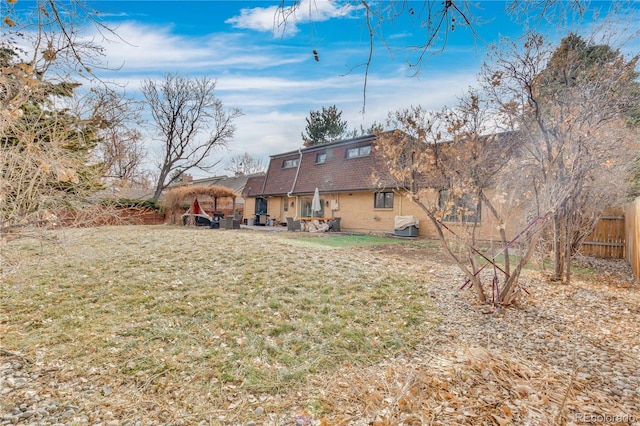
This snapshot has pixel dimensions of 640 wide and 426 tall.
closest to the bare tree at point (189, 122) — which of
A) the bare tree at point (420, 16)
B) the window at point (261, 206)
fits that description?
the window at point (261, 206)

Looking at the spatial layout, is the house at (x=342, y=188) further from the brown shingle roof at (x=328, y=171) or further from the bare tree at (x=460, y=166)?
the bare tree at (x=460, y=166)

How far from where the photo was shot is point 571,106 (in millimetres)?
5480

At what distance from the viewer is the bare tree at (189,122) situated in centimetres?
2517

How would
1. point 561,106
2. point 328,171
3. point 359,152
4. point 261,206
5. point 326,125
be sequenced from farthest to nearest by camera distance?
point 326,125 < point 261,206 < point 328,171 < point 359,152 < point 561,106

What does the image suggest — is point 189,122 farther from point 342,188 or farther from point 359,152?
point 359,152

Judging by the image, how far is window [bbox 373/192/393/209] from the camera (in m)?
16.5

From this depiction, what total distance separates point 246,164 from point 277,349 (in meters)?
40.8

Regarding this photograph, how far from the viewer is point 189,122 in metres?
26.4

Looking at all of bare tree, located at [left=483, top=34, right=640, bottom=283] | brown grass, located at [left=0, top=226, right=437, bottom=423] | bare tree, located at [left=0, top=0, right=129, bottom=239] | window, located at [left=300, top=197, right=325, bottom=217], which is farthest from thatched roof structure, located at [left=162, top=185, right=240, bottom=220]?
bare tree, located at [left=483, top=34, right=640, bottom=283]

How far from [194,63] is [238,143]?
80.9 feet

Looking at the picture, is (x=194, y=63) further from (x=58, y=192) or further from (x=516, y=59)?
(x=516, y=59)

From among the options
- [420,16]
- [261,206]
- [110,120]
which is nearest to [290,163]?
[261,206]

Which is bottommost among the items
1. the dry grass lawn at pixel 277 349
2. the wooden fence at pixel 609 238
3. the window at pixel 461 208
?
the dry grass lawn at pixel 277 349

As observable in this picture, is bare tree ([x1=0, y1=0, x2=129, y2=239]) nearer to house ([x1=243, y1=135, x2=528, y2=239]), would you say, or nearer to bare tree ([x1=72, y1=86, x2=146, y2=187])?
bare tree ([x1=72, y1=86, x2=146, y2=187])
